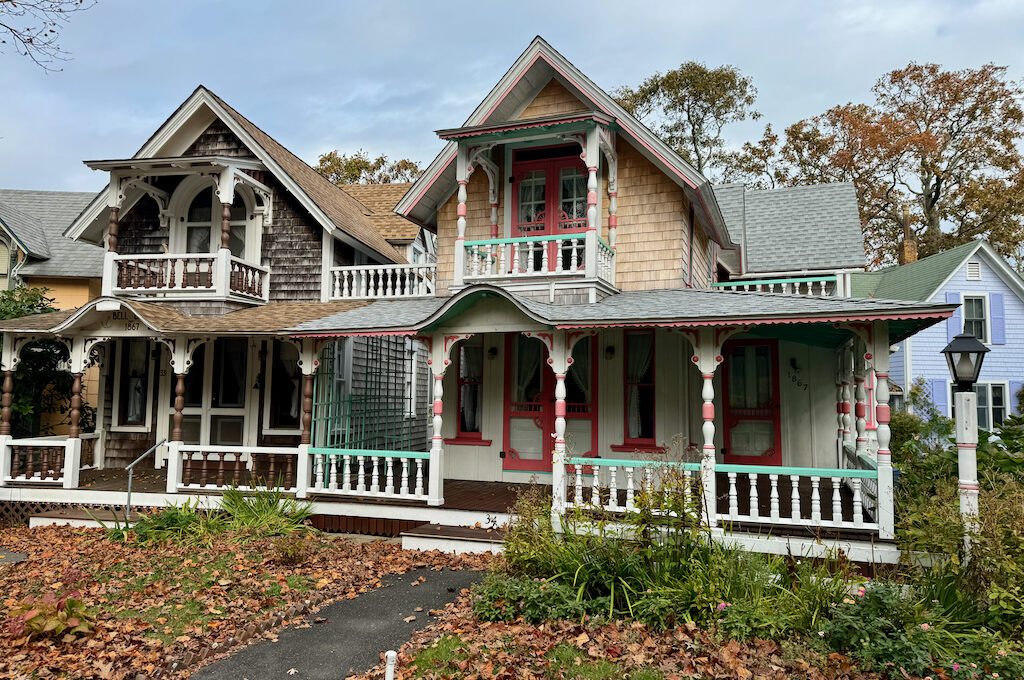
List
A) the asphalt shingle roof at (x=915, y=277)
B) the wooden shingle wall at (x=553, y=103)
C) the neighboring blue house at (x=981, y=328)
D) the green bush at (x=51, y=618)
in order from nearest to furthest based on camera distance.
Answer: the green bush at (x=51, y=618) → the wooden shingle wall at (x=553, y=103) → the neighboring blue house at (x=981, y=328) → the asphalt shingle roof at (x=915, y=277)

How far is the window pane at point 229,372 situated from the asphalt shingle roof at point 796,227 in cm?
1154

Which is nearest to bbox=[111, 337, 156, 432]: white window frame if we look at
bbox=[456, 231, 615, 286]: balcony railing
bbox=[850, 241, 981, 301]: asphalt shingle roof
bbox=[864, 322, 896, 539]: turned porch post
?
bbox=[456, 231, 615, 286]: balcony railing

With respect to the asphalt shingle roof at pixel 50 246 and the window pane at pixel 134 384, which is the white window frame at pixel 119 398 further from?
the asphalt shingle roof at pixel 50 246

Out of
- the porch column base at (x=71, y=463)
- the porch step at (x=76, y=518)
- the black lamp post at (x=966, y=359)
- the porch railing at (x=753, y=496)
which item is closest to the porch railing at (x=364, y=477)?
the porch railing at (x=753, y=496)

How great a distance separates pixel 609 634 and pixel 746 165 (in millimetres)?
31093

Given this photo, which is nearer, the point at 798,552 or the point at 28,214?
the point at 798,552

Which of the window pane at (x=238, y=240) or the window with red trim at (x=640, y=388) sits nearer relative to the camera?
the window with red trim at (x=640, y=388)

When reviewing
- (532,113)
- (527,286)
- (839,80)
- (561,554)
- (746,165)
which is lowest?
(561,554)

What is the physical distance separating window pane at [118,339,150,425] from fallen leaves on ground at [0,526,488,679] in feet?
12.2

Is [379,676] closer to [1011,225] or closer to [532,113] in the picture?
[532,113]

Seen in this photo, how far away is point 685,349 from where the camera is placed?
12055 millimetres

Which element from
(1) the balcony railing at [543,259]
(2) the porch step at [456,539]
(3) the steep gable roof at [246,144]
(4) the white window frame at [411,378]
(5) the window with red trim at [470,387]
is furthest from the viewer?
(4) the white window frame at [411,378]

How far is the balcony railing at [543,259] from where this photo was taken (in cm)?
1133

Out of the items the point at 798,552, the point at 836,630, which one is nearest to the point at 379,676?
the point at 836,630
